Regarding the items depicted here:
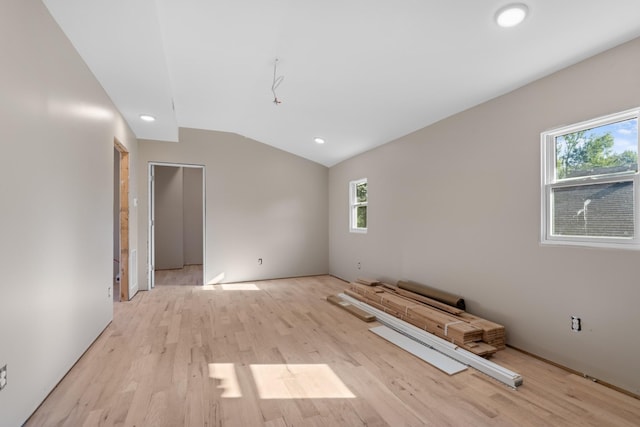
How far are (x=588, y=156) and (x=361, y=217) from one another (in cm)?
344

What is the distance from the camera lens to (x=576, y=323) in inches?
91.7

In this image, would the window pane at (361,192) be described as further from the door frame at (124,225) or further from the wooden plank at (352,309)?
the door frame at (124,225)

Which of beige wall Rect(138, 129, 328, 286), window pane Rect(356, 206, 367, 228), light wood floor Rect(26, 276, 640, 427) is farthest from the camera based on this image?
beige wall Rect(138, 129, 328, 286)

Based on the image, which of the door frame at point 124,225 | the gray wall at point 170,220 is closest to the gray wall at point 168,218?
the gray wall at point 170,220

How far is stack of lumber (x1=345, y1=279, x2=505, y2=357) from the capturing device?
2.65 m

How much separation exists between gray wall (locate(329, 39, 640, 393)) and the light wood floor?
29 centimetres

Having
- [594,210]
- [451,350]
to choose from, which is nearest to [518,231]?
[594,210]

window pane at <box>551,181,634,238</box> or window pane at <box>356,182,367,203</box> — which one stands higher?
window pane at <box>356,182,367,203</box>

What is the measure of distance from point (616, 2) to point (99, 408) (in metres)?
3.91

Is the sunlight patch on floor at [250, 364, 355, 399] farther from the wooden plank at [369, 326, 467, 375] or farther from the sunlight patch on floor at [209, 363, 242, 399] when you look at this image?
the wooden plank at [369, 326, 467, 375]

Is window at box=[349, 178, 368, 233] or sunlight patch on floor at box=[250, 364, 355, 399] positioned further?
window at box=[349, 178, 368, 233]

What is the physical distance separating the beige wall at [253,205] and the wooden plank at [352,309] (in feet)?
6.51

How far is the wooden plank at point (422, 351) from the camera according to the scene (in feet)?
7.97

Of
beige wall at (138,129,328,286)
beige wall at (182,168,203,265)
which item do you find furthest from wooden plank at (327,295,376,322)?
beige wall at (182,168,203,265)
